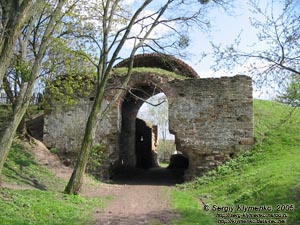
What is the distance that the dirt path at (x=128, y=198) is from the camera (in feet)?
25.4

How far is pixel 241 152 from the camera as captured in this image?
13.2 m

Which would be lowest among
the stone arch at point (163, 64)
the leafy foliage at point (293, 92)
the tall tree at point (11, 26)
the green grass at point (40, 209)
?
the green grass at point (40, 209)

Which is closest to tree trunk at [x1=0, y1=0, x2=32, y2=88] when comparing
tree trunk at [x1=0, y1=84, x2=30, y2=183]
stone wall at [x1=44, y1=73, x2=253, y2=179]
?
tree trunk at [x1=0, y1=84, x2=30, y2=183]

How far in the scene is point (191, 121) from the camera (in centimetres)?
1370

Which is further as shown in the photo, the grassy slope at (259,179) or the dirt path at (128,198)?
the grassy slope at (259,179)

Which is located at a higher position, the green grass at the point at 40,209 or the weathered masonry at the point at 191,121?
the weathered masonry at the point at 191,121

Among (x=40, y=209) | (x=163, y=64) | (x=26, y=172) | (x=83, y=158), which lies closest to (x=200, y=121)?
(x=163, y=64)

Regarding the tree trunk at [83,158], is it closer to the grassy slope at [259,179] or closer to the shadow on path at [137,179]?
the grassy slope at [259,179]

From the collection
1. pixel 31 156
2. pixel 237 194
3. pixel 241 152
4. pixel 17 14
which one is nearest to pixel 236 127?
pixel 241 152

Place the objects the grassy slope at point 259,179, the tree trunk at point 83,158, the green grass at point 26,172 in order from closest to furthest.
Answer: the grassy slope at point 259,179, the tree trunk at point 83,158, the green grass at point 26,172

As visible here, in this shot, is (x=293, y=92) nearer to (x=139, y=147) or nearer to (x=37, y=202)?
(x=37, y=202)

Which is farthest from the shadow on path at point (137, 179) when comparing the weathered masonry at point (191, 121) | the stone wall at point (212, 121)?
the stone wall at point (212, 121)

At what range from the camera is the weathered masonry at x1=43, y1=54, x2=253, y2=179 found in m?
13.4

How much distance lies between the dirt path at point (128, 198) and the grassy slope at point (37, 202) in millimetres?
520
